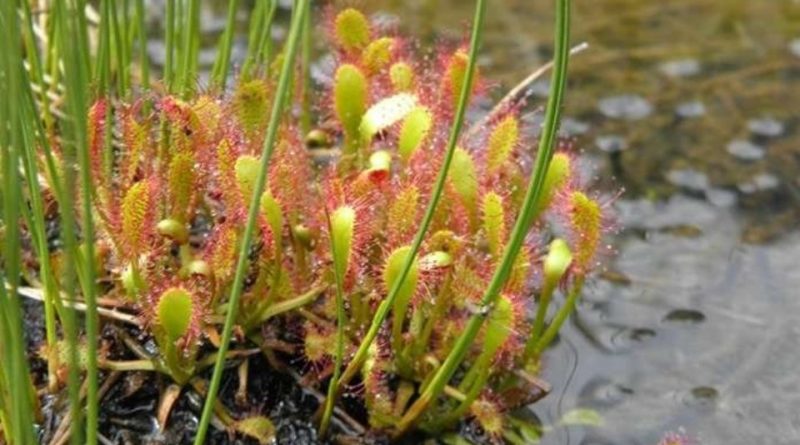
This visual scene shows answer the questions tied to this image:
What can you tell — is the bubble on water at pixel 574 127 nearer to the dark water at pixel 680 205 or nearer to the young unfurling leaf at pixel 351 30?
the dark water at pixel 680 205

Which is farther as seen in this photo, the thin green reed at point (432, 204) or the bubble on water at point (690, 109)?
the bubble on water at point (690, 109)

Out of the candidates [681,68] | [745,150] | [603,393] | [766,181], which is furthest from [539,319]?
Answer: [681,68]

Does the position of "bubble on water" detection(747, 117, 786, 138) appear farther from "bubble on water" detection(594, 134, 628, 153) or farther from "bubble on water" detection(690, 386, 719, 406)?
"bubble on water" detection(690, 386, 719, 406)

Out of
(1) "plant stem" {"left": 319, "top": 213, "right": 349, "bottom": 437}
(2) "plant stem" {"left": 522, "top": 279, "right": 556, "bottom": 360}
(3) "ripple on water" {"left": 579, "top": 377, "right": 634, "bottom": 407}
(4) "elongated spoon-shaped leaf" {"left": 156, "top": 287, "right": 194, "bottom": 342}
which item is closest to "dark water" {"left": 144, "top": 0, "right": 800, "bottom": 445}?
(3) "ripple on water" {"left": 579, "top": 377, "right": 634, "bottom": 407}

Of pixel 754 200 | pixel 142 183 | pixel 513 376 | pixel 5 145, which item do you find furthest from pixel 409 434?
pixel 754 200

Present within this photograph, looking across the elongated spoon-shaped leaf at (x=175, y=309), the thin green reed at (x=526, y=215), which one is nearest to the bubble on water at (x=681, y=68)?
the thin green reed at (x=526, y=215)

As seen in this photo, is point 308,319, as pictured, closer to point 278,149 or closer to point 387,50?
point 278,149

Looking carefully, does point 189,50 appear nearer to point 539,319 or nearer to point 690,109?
point 539,319
